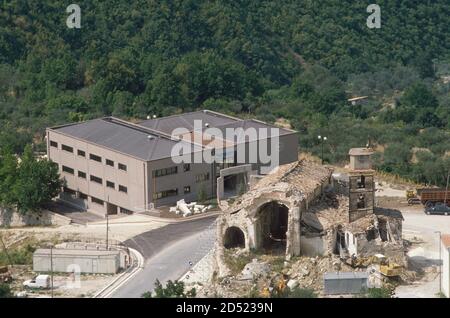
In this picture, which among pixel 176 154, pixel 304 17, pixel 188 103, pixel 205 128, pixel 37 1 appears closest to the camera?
pixel 176 154

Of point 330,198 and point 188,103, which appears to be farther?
point 188,103

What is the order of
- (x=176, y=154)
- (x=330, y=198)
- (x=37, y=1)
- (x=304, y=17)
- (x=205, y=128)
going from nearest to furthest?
(x=330, y=198) < (x=176, y=154) < (x=205, y=128) < (x=37, y=1) < (x=304, y=17)

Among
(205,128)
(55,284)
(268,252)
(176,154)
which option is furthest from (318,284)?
(205,128)

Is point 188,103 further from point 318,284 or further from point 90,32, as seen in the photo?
point 318,284

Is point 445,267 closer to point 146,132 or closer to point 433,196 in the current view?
point 433,196

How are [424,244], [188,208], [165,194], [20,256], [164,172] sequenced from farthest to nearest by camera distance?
1. [165,194]
2. [164,172]
3. [188,208]
4. [20,256]
5. [424,244]

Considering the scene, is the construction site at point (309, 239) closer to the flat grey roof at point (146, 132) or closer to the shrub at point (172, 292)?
the shrub at point (172, 292)

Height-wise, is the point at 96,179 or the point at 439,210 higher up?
the point at 96,179

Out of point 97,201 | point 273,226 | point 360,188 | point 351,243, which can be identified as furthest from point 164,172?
point 351,243
